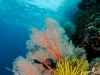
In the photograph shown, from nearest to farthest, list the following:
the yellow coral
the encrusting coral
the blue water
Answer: the yellow coral, the encrusting coral, the blue water

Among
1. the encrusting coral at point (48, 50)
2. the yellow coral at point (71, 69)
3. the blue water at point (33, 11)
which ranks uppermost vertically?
the blue water at point (33, 11)

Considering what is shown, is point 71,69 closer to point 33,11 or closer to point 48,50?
point 48,50

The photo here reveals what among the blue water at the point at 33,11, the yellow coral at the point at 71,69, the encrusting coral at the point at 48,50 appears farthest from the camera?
the blue water at the point at 33,11

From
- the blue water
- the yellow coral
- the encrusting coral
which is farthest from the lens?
the blue water

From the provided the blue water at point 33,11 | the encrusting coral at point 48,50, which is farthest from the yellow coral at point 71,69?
the blue water at point 33,11

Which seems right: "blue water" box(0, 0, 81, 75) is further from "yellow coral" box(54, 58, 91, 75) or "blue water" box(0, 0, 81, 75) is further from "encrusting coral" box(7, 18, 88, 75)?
"yellow coral" box(54, 58, 91, 75)

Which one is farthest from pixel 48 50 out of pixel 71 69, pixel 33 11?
pixel 33 11

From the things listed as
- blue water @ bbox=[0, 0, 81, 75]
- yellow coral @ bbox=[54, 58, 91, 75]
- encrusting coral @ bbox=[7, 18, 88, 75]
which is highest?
blue water @ bbox=[0, 0, 81, 75]

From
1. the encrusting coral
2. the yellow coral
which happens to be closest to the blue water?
the encrusting coral

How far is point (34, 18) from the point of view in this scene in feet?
104

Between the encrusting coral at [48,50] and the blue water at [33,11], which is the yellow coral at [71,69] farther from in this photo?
the blue water at [33,11]

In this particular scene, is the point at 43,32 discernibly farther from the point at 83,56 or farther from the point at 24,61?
the point at 83,56

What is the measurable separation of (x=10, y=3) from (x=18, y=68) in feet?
82.0

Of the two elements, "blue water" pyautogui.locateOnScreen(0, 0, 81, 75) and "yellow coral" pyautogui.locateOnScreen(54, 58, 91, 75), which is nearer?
"yellow coral" pyautogui.locateOnScreen(54, 58, 91, 75)
